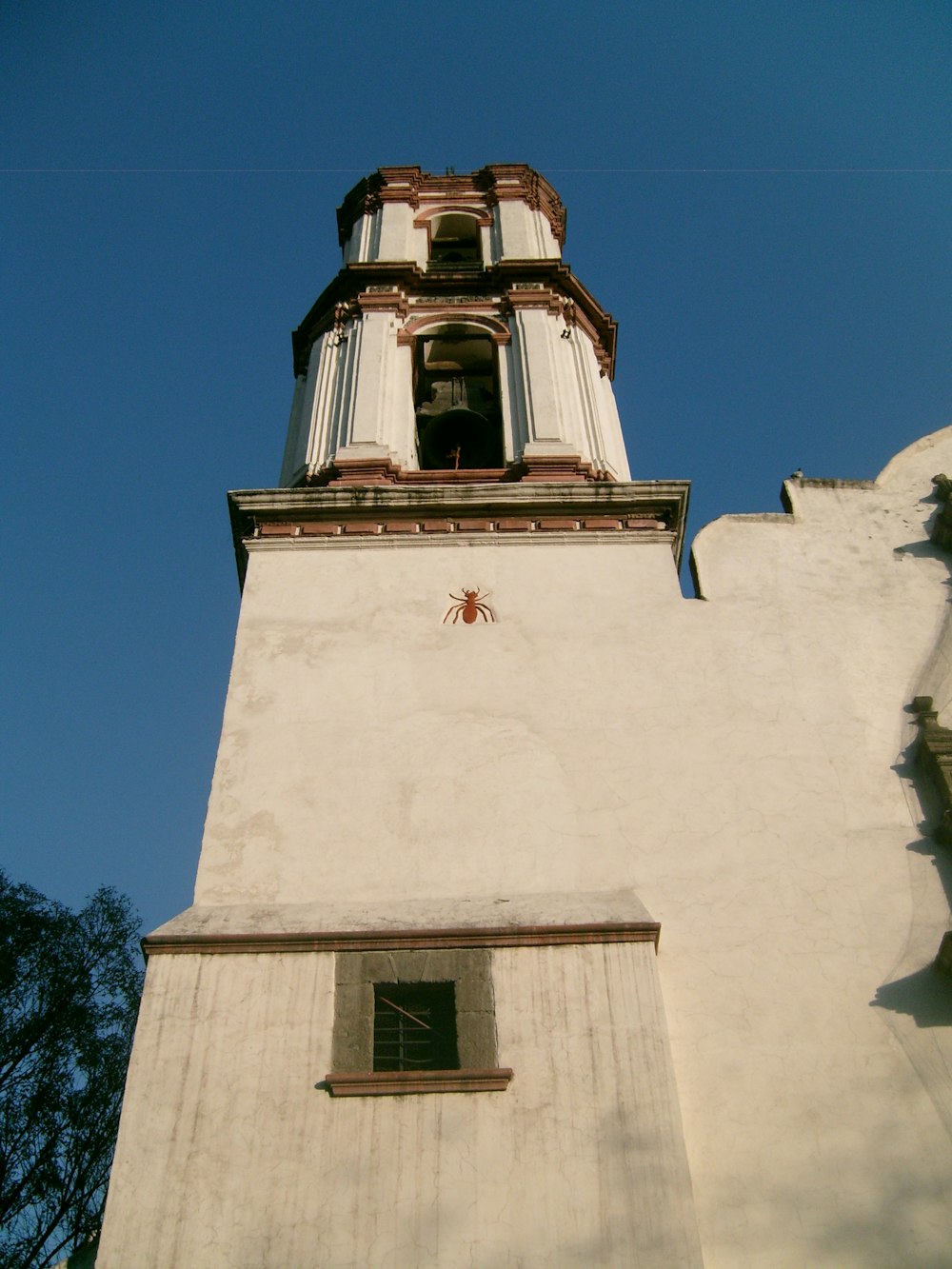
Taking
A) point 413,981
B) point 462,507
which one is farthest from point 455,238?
point 413,981

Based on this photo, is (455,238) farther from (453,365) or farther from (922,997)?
(922,997)

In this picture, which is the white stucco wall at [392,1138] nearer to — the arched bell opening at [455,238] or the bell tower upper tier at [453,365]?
the bell tower upper tier at [453,365]

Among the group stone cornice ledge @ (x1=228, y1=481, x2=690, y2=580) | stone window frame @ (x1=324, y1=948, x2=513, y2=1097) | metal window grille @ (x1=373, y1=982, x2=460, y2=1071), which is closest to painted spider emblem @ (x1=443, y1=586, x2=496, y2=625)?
stone cornice ledge @ (x1=228, y1=481, x2=690, y2=580)

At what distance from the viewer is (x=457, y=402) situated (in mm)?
14219

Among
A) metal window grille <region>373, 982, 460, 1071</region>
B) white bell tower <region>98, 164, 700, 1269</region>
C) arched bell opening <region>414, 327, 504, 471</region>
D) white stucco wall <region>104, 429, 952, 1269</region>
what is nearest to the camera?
white bell tower <region>98, 164, 700, 1269</region>

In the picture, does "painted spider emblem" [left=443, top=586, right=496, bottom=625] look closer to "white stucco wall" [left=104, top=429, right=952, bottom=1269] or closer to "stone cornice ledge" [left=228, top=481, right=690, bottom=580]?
"white stucco wall" [left=104, top=429, right=952, bottom=1269]

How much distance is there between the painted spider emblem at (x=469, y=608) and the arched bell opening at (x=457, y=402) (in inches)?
108

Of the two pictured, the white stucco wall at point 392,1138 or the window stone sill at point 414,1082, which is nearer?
the white stucco wall at point 392,1138

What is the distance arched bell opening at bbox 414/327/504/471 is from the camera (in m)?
13.4

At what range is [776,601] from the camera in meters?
9.91

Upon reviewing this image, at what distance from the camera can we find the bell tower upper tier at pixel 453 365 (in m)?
12.3

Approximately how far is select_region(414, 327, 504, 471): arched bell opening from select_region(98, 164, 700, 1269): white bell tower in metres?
0.71

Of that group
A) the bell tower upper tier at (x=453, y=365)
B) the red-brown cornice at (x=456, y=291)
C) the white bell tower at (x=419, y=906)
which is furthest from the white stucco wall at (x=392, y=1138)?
the red-brown cornice at (x=456, y=291)

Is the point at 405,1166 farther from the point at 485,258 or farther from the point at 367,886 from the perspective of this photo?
the point at 485,258
